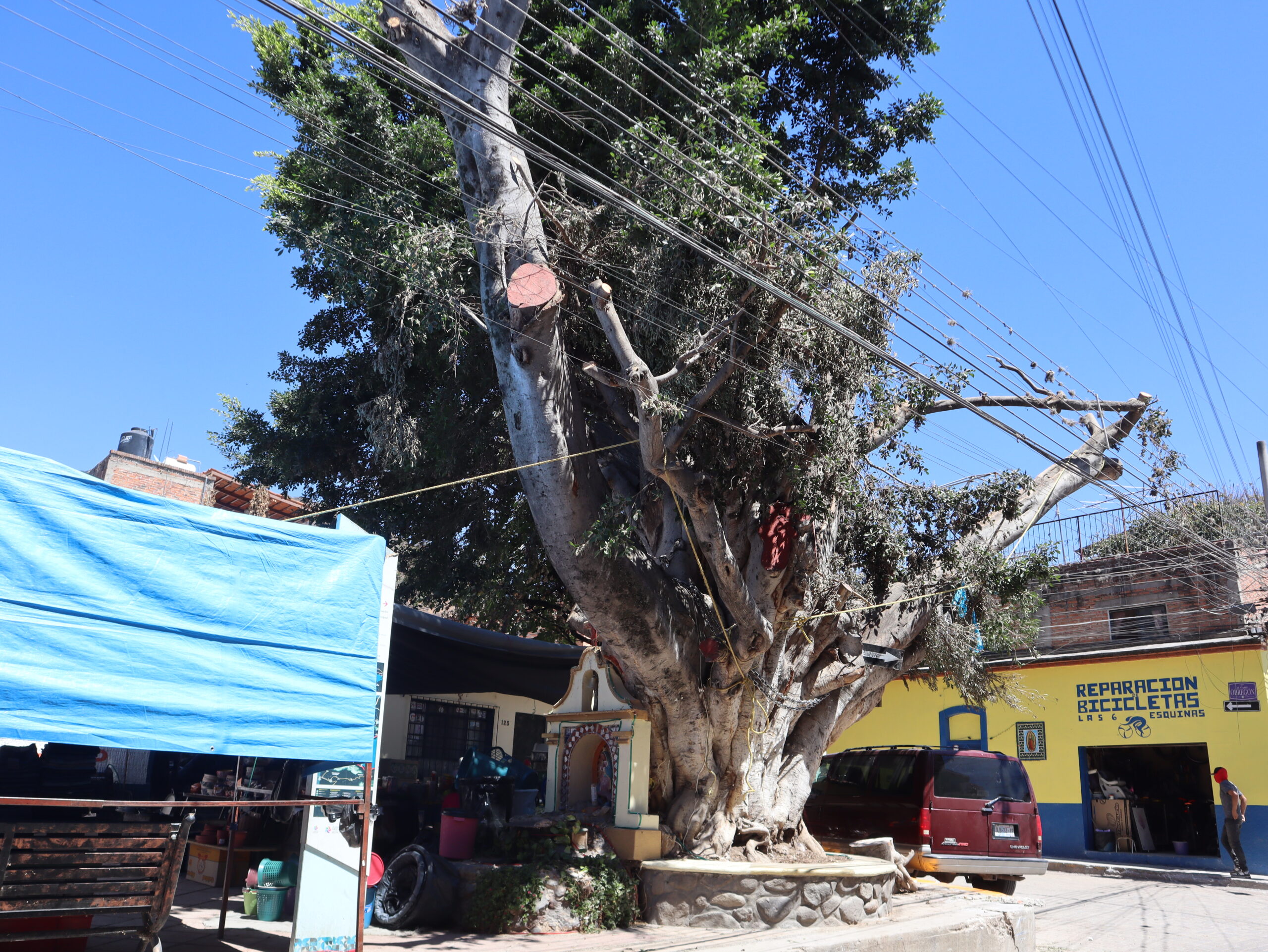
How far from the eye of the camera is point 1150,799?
1983 centimetres

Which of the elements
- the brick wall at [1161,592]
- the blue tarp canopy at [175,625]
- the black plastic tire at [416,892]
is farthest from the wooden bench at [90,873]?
the brick wall at [1161,592]

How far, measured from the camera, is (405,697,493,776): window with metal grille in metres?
17.2

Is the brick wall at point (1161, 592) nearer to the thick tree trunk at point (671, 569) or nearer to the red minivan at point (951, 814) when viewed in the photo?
the red minivan at point (951, 814)

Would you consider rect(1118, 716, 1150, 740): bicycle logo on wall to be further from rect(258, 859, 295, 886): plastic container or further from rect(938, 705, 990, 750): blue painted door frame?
rect(258, 859, 295, 886): plastic container

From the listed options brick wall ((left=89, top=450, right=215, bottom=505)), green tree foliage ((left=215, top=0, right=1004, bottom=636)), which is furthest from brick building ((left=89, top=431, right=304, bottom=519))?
green tree foliage ((left=215, top=0, right=1004, bottom=636))

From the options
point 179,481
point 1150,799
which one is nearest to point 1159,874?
point 1150,799

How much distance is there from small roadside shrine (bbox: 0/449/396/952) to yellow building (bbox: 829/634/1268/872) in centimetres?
1436

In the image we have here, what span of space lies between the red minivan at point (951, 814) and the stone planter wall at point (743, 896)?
2.75m

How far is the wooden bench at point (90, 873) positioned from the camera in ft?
16.5

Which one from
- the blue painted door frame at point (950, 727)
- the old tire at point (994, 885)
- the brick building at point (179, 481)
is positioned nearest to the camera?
the old tire at point (994, 885)

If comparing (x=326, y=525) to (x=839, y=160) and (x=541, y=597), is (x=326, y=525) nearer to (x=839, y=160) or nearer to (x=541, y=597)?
(x=541, y=597)

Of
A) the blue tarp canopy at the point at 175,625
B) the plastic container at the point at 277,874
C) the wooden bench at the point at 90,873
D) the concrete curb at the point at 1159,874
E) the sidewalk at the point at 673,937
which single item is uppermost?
the blue tarp canopy at the point at 175,625

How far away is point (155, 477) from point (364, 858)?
23371 mm

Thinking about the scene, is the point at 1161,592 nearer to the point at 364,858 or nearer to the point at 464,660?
the point at 464,660
